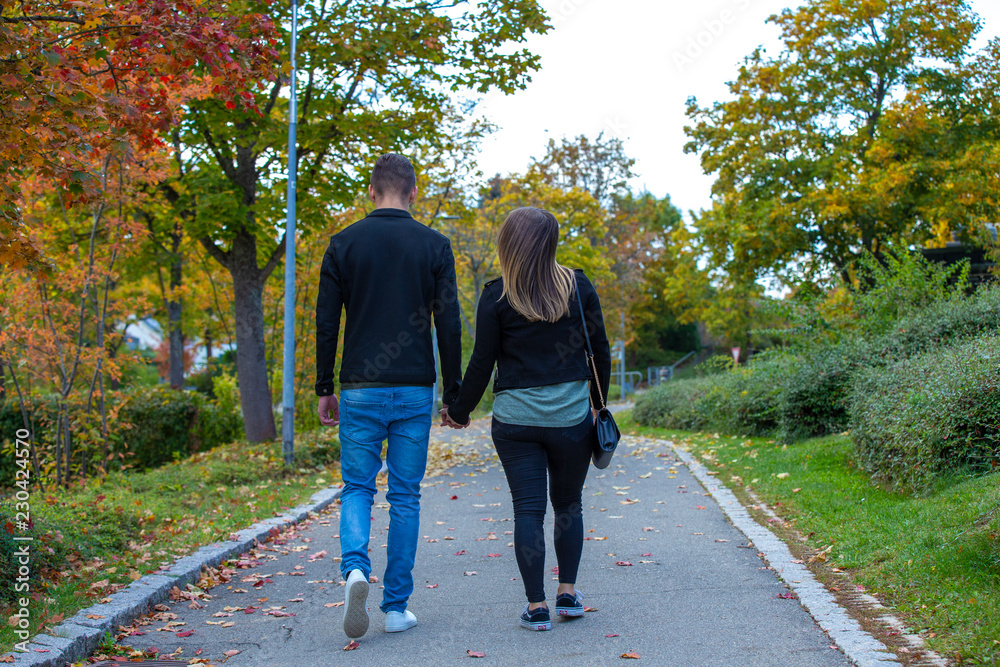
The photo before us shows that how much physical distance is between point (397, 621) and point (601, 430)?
1.35 m

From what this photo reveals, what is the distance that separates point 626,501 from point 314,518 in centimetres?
291

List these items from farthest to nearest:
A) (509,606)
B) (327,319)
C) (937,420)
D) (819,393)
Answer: (819,393)
(937,420)
(509,606)
(327,319)

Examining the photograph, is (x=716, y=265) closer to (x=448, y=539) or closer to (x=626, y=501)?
(x=626, y=501)

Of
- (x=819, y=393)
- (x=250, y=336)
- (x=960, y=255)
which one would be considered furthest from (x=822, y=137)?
(x=250, y=336)

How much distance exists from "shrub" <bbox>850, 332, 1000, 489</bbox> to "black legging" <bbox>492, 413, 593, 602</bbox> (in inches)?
135

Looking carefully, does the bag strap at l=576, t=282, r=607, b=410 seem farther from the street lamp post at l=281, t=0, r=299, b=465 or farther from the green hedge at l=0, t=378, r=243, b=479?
the green hedge at l=0, t=378, r=243, b=479

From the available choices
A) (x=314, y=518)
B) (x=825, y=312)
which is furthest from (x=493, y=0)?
(x=314, y=518)

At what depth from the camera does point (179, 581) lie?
4977 millimetres

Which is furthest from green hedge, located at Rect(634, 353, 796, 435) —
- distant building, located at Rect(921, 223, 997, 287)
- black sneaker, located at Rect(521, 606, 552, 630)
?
black sneaker, located at Rect(521, 606, 552, 630)

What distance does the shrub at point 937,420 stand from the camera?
6023 mm

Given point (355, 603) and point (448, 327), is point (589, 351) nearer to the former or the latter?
point (448, 327)

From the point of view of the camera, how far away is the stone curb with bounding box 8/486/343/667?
3.60 m

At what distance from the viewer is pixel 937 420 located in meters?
6.29

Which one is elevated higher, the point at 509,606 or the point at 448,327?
the point at 448,327
